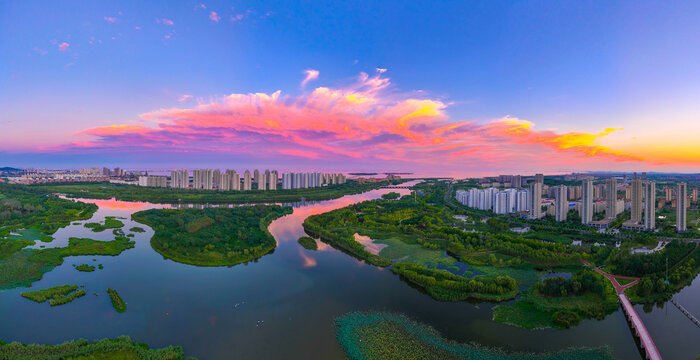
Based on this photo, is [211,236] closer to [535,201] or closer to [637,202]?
[535,201]

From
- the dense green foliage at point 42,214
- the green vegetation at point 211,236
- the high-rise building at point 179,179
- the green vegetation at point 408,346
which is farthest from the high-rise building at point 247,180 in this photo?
the green vegetation at point 408,346

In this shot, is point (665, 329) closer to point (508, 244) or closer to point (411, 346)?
point (508, 244)

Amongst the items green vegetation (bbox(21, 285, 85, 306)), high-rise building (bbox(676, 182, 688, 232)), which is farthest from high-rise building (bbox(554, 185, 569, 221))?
green vegetation (bbox(21, 285, 85, 306))

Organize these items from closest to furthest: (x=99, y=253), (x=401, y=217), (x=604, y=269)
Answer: (x=604, y=269)
(x=99, y=253)
(x=401, y=217)

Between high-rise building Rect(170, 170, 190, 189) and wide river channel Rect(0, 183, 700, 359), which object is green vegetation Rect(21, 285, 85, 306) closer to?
wide river channel Rect(0, 183, 700, 359)

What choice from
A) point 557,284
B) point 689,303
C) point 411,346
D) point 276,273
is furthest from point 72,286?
point 689,303
